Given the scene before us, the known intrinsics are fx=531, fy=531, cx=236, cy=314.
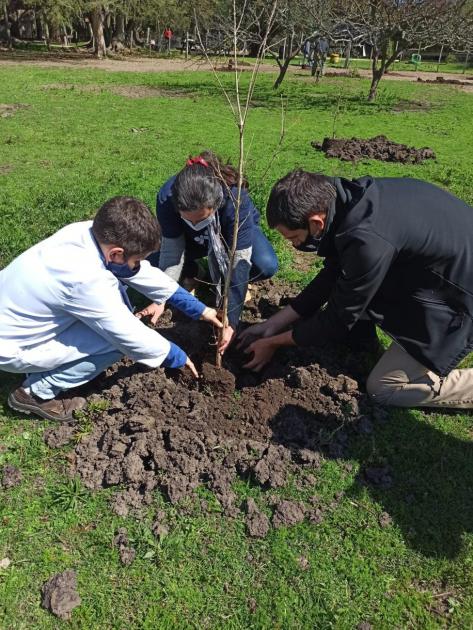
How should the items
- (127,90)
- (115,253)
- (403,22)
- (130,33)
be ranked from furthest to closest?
1. (130,33)
2. (127,90)
3. (403,22)
4. (115,253)

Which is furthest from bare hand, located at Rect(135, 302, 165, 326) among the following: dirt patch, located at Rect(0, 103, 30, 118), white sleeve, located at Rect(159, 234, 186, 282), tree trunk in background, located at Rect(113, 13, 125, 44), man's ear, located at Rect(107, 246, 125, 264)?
tree trunk in background, located at Rect(113, 13, 125, 44)

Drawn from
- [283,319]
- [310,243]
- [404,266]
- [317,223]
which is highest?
[317,223]

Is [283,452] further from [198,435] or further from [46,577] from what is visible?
[46,577]

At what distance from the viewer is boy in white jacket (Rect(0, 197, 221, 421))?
2.74 metres

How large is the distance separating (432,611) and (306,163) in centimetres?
748

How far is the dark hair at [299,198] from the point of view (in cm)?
266

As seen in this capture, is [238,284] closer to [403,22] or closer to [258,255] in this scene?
[258,255]

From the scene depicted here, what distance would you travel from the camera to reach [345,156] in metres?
9.07

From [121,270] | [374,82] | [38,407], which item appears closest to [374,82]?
[374,82]

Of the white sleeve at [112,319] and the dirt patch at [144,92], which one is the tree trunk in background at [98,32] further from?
the white sleeve at [112,319]

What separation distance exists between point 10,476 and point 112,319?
1.02 metres

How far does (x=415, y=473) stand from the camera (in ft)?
9.84

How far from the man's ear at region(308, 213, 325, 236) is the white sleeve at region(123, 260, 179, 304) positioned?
1.02m

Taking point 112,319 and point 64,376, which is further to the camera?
point 64,376
